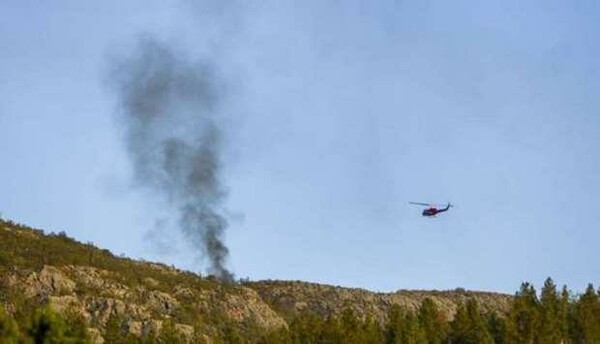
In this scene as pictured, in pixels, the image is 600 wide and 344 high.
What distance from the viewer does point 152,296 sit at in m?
152

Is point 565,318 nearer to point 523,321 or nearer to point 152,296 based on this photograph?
point 523,321

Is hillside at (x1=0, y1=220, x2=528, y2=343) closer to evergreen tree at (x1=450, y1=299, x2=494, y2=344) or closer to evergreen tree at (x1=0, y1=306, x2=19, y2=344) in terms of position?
evergreen tree at (x1=450, y1=299, x2=494, y2=344)

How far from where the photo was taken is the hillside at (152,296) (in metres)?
137

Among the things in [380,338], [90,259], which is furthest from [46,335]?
[90,259]

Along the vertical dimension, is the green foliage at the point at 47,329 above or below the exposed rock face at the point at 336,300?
below

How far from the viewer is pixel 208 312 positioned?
502ft

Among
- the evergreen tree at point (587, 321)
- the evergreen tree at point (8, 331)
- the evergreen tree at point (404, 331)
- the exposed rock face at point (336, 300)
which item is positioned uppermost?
the exposed rock face at point (336, 300)

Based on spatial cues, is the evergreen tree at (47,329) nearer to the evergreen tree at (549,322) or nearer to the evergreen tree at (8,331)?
the evergreen tree at (8,331)

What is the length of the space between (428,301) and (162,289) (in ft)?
136

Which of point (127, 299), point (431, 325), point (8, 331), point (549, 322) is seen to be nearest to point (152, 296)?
point (127, 299)

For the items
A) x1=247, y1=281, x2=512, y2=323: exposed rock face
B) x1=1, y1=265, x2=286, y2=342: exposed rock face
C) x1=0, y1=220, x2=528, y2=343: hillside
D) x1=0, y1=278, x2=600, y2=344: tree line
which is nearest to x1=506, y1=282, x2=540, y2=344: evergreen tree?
x1=0, y1=278, x2=600, y2=344: tree line

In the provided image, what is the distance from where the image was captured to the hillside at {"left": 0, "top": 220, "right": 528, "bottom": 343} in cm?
13725

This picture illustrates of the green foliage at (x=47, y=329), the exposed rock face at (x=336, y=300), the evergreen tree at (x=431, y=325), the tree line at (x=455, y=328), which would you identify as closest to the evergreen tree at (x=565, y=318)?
the tree line at (x=455, y=328)

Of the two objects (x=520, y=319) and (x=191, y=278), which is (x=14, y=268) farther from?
(x=520, y=319)
